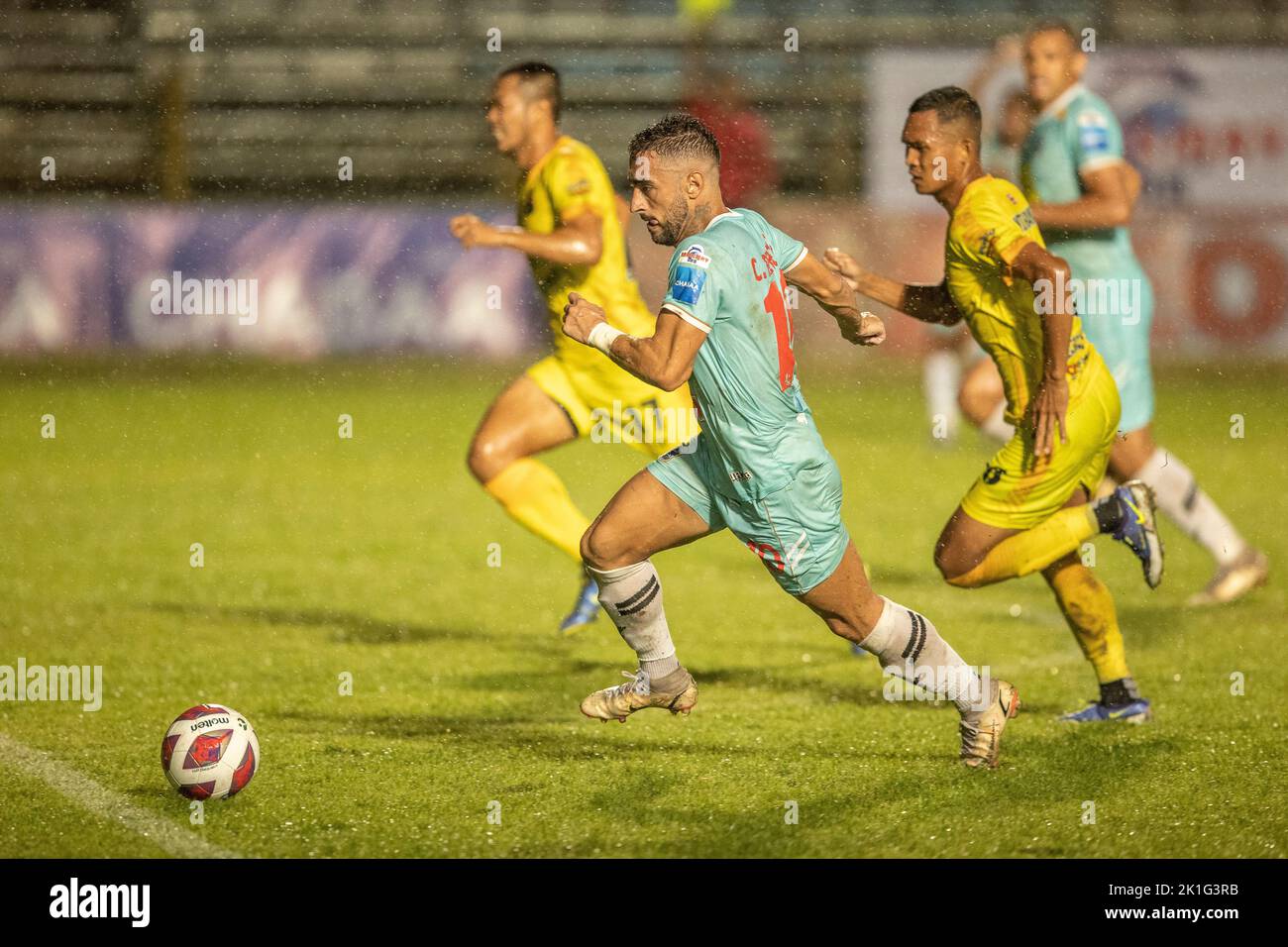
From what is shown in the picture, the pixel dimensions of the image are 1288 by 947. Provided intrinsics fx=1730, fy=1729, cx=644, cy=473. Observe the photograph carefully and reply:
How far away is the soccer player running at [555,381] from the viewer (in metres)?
7.45

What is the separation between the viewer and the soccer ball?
5047 millimetres

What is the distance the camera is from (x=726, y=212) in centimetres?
516

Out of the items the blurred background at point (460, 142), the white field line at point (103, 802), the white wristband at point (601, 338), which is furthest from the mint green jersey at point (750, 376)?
the blurred background at point (460, 142)

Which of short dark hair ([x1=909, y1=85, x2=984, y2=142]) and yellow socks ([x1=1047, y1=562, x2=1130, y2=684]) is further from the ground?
short dark hair ([x1=909, y1=85, x2=984, y2=142])

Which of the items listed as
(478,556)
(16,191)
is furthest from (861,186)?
(478,556)

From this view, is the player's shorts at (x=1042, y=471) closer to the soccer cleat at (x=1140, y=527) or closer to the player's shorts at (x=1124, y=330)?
the soccer cleat at (x=1140, y=527)

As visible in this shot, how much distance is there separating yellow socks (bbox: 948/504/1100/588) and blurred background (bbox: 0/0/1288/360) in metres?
11.1

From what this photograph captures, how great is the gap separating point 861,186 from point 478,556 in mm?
11630

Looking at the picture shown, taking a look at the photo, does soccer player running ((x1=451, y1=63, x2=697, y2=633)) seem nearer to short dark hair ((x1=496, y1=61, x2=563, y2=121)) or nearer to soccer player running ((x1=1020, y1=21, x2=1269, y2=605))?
short dark hair ((x1=496, y1=61, x2=563, y2=121))

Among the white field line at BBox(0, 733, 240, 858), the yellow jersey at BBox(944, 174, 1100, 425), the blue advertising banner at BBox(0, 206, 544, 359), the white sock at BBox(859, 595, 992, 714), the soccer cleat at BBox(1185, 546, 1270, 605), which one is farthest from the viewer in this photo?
the blue advertising banner at BBox(0, 206, 544, 359)

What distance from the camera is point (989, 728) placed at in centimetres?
536

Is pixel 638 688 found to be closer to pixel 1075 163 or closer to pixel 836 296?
pixel 836 296

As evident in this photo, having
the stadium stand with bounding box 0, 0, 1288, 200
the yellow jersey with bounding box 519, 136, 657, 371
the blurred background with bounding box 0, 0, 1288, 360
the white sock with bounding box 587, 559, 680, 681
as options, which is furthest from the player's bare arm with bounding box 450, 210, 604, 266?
the stadium stand with bounding box 0, 0, 1288, 200

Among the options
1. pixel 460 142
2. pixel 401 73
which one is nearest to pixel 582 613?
pixel 460 142
